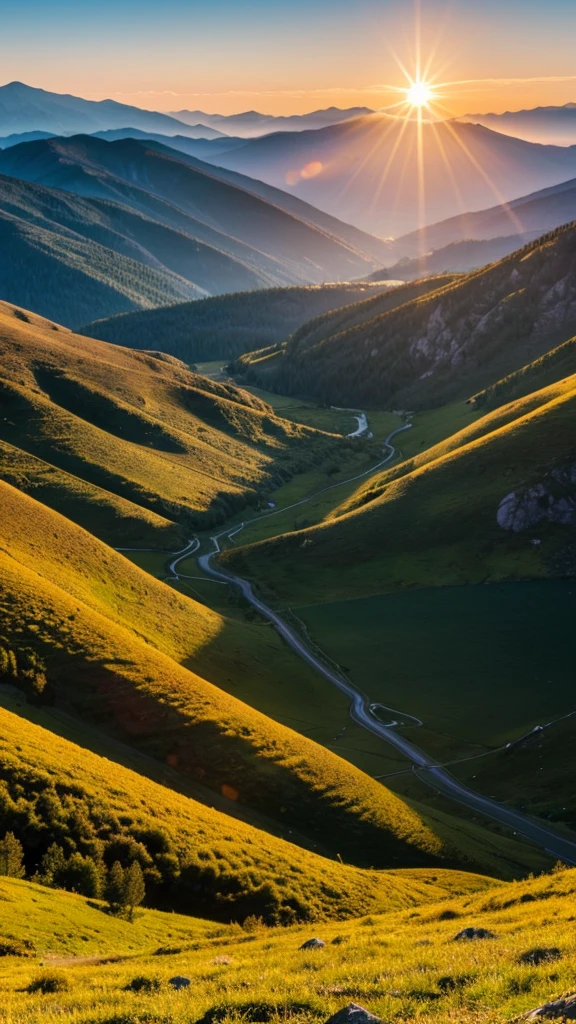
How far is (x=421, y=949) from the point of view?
32.0m

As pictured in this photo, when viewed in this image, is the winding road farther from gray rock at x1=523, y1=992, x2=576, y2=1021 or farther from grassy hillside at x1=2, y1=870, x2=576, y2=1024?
gray rock at x1=523, y1=992, x2=576, y2=1021

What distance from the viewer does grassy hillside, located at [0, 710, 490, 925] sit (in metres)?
49.7

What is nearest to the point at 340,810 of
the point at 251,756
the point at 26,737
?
the point at 251,756

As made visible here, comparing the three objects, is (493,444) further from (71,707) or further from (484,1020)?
(484,1020)

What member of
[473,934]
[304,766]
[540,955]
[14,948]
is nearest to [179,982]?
[14,948]

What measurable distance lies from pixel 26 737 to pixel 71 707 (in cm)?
1460

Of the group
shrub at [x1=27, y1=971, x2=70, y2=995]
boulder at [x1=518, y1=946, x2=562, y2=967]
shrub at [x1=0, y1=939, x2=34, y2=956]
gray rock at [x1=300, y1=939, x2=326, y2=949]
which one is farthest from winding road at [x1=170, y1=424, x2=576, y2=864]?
shrub at [x1=27, y1=971, x2=70, y2=995]

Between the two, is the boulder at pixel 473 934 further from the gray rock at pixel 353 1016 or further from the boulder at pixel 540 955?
the gray rock at pixel 353 1016

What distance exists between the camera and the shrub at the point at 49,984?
93.3 feet

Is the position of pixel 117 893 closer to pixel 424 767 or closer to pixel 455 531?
pixel 424 767

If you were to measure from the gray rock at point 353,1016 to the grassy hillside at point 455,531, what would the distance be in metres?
130

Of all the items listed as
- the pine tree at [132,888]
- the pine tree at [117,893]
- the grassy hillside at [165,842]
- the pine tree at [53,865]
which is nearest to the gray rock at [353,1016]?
the grassy hillside at [165,842]

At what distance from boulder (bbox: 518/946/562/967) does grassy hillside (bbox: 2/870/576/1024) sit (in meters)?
0.06

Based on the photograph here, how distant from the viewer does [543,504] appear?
15900 cm
